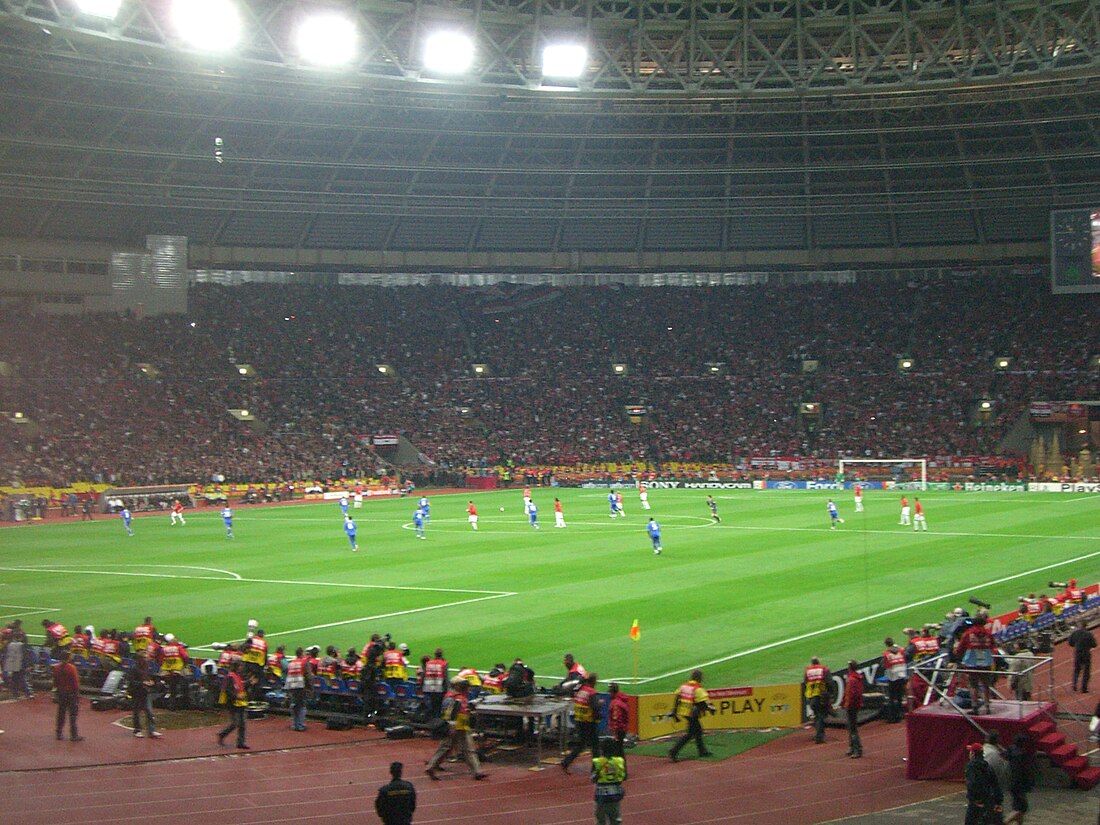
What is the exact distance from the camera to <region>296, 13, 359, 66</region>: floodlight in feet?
164

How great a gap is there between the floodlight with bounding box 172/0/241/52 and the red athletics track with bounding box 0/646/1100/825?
107 ft

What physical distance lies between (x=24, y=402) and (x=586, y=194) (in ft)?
126

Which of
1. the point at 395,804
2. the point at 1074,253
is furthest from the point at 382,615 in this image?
the point at 1074,253

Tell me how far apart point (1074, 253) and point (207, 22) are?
46.8 metres

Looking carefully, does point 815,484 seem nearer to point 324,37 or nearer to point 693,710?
point 324,37

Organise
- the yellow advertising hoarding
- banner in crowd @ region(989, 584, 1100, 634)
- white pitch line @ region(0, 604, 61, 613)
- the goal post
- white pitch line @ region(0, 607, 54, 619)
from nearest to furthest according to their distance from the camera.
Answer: the yellow advertising hoarding → banner in crowd @ region(989, 584, 1100, 634) → white pitch line @ region(0, 607, 54, 619) → white pitch line @ region(0, 604, 61, 613) → the goal post

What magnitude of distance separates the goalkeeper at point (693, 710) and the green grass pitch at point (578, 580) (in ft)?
12.5

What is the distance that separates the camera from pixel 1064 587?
28672 millimetres

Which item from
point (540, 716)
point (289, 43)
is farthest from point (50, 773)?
point (289, 43)

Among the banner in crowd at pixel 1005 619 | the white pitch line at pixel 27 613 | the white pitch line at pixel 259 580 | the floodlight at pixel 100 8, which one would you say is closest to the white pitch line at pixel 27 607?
the white pitch line at pixel 27 613

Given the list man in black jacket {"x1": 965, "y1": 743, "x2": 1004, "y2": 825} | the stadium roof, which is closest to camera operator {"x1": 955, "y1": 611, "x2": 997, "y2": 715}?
man in black jacket {"x1": 965, "y1": 743, "x2": 1004, "y2": 825}

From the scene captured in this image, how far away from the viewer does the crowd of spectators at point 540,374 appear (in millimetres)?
70688

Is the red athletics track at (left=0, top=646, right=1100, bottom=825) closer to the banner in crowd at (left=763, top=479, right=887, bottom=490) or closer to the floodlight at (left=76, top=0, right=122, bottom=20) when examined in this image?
the floodlight at (left=76, top=0, right=122, bottom=20)

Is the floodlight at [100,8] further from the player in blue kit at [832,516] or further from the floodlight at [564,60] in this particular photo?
the player in blue kit at [832,516]
